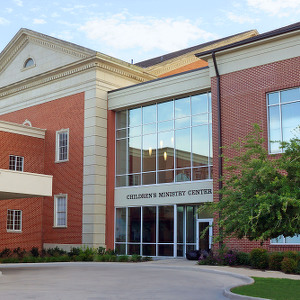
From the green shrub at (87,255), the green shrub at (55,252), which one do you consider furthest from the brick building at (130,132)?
the green shrub at (87,255)

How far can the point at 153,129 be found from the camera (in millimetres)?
28766

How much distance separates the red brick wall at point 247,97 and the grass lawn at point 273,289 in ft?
19.4

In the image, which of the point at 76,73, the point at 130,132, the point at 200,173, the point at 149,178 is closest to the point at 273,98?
the point at 200,173

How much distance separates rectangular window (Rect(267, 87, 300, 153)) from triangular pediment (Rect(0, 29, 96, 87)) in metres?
11.8

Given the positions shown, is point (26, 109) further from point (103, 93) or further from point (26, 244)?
point (26, 244)

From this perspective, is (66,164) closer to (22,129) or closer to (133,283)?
(22,129)

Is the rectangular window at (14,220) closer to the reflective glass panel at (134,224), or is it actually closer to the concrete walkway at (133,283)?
the reflective glass panel at (134,224)

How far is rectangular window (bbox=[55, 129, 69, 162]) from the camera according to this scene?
3127 cm

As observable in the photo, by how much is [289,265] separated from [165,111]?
40.1 feet

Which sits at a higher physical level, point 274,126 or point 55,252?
point 274,126

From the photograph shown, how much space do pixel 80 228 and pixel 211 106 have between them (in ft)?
33.5

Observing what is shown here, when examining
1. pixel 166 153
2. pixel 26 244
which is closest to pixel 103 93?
pixel 166 153

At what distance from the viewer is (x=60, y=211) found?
3078 centimetres

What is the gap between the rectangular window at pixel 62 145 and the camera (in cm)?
3127
